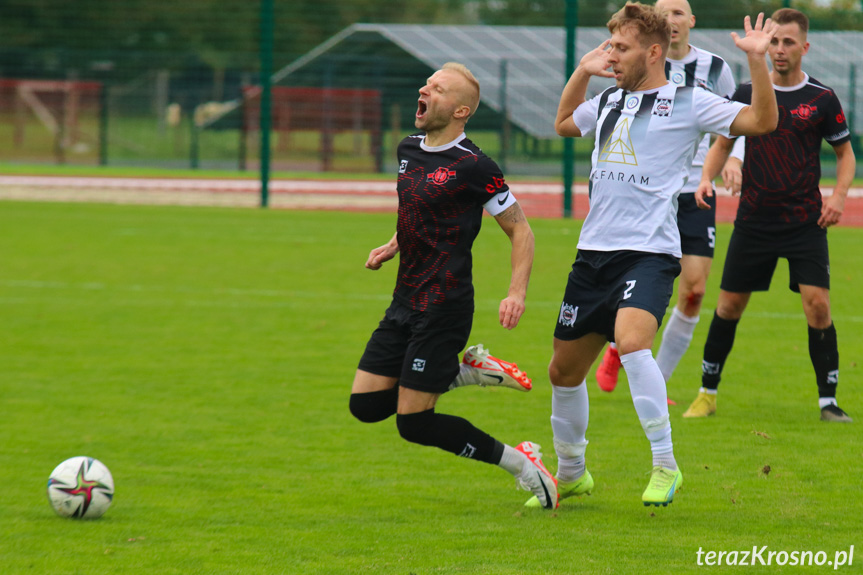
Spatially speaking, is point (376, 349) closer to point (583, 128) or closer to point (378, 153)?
point (583, 128)

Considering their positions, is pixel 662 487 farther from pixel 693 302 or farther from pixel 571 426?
pixel 693 302

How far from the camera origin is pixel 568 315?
4746mm

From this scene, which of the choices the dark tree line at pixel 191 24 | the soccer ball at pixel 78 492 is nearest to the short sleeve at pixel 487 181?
the soccer ball at pixel 78 492

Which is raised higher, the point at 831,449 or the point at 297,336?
the point at 831,449

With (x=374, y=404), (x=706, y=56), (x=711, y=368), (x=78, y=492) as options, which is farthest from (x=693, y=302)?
(x=78, y=492)

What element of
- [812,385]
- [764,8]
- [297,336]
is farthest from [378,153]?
[812,385]

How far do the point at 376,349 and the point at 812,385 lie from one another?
3.59 meters

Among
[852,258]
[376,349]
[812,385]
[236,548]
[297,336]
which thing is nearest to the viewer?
[236,548]

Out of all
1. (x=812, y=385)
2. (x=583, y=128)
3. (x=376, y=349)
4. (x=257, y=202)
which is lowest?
(x=257, y=202)

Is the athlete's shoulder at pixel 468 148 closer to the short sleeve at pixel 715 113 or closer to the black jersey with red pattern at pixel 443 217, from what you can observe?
the black jersey with red pattern at pixel 443 217

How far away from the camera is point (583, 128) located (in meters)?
5.00

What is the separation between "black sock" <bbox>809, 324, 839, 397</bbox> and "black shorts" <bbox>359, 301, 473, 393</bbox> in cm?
252

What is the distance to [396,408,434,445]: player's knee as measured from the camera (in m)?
4.74

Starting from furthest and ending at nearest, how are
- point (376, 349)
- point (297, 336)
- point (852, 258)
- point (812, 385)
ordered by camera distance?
1. point (852, 258)
2. point (297, 336)
3. point (812, 385)
4. point (376, 349)
